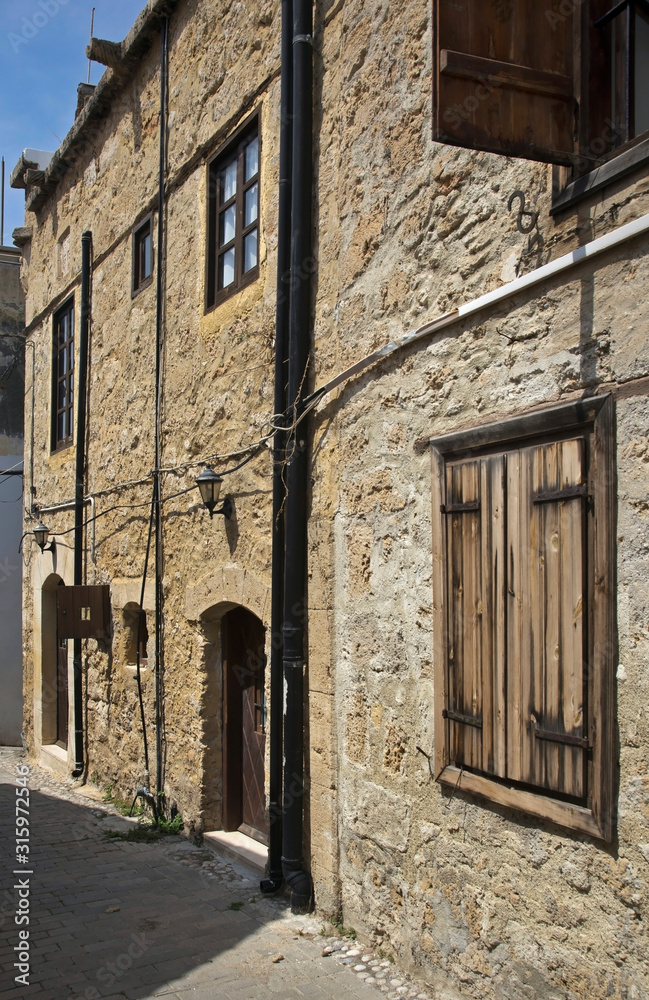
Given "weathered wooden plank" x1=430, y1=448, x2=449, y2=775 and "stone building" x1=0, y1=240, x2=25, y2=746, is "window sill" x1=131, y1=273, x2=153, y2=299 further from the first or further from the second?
"stone building" x1=0, y1=240, x2=25, y2=746

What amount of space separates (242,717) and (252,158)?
4085mm

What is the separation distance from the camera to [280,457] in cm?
518

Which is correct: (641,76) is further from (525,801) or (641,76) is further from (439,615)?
(525,801)

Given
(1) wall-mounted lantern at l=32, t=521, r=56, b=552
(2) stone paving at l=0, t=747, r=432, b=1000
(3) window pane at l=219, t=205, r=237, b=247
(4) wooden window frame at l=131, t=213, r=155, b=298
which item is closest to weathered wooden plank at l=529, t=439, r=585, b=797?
(2) stone paving at l=0, t=747, r=432, b=1000

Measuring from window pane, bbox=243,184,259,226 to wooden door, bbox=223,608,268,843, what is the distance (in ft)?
9.33

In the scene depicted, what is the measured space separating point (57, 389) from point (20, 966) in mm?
7790

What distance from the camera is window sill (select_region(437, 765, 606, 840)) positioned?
2824 mm

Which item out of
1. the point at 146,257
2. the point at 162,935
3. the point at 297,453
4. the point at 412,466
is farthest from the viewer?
the point at 146,257

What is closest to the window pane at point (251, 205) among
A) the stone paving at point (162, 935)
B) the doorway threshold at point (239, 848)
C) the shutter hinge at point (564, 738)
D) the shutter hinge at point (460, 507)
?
the shutter hinge at point (460, 507)

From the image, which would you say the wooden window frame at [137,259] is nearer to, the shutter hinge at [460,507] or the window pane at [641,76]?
the shutter hinge at [460,507]

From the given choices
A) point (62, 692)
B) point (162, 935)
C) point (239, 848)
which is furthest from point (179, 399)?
point (62, 692)

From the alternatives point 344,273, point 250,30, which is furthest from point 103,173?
point 344,273

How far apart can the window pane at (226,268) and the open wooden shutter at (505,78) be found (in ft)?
11.2

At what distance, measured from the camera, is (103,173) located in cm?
904
